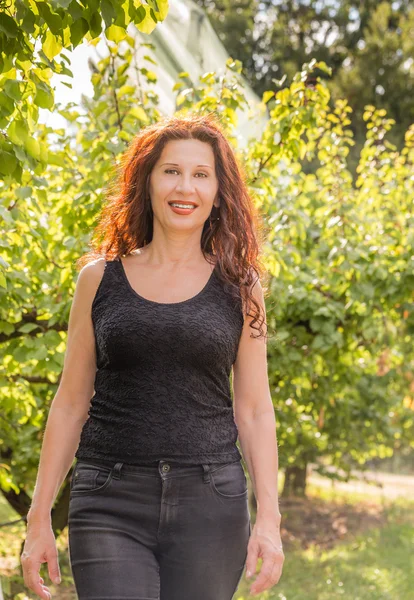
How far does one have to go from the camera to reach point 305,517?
14.0 meters

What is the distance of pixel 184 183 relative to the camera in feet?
7.96

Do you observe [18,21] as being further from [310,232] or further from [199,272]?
[310,232]

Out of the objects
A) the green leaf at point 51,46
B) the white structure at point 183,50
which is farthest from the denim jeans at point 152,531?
the white structure at point 183,50

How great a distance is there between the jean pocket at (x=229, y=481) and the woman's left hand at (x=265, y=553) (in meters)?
0.09

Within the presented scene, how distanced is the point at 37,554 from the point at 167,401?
480mm

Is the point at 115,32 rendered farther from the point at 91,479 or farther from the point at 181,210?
the point at 91,479

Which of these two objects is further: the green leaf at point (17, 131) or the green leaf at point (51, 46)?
the green leaf at point (17, 131)

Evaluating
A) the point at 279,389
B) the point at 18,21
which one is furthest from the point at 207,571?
the point at 279,389

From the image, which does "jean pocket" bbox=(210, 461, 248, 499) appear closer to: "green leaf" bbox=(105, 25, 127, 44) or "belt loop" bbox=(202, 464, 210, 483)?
"belt loop" bbox=(202, 464, 210, 483)

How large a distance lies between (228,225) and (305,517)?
39.4 ft

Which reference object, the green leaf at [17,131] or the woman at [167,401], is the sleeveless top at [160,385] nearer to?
the woman at [167,401]

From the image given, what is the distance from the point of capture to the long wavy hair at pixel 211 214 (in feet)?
8.21

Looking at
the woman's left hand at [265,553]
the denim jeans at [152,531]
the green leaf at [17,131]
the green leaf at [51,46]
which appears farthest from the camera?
the green leaf at [17,131]

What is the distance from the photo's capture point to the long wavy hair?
250 centimetres
